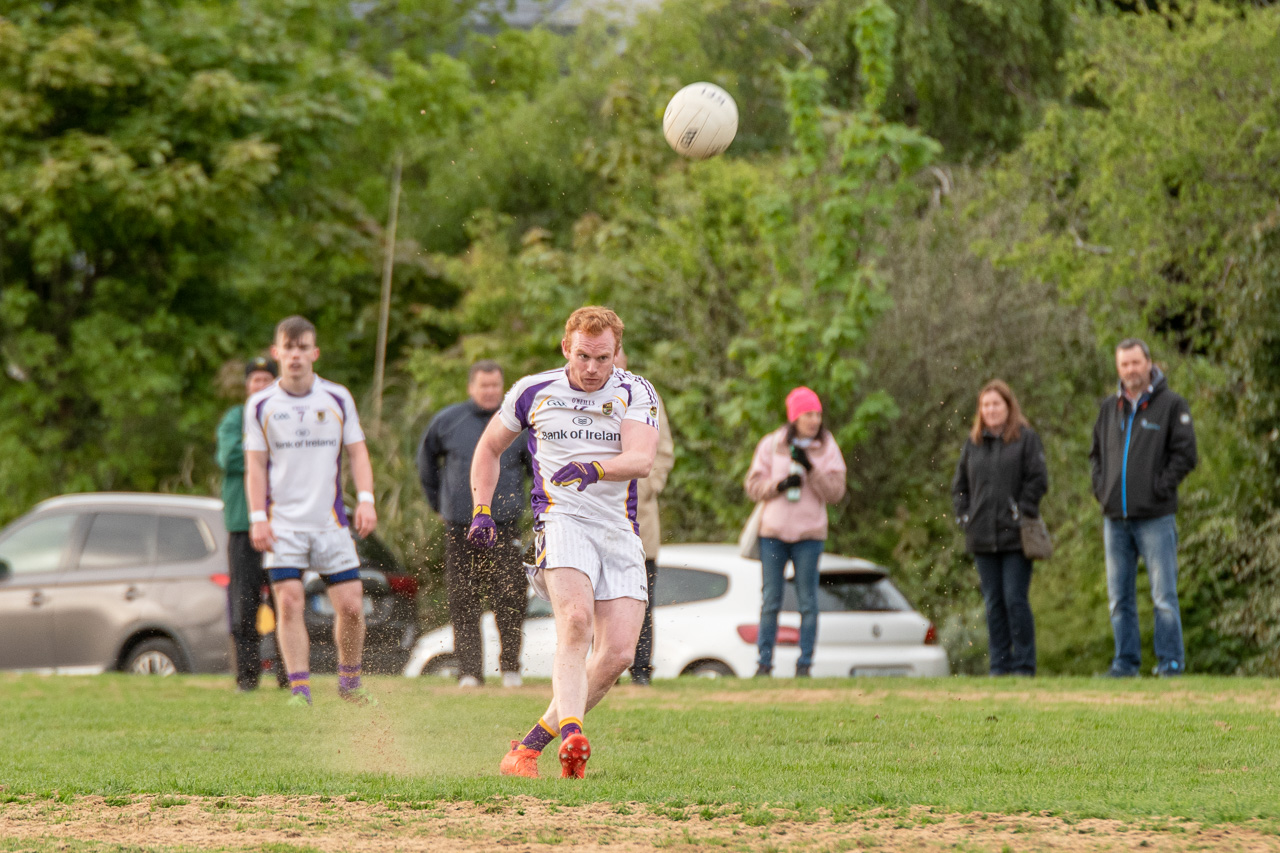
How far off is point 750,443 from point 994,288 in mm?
3294

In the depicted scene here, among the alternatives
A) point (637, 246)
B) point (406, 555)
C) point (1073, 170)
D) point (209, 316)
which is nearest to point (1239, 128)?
point (1073, 170)

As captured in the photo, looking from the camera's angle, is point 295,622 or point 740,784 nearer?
point 740,784

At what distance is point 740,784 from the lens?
614 cm

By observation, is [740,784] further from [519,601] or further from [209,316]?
[209,316]

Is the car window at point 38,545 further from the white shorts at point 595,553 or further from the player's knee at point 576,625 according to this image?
the player's knee at point 576,625

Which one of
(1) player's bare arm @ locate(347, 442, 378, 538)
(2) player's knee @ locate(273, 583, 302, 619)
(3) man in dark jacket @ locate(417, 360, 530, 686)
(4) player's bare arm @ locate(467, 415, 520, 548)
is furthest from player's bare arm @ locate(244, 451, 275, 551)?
(4) player's bare arm @ locate(467, 415, 520, 548)

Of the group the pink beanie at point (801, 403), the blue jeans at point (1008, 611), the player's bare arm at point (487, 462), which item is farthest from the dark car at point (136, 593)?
the player's bare arm at point (487, 462)

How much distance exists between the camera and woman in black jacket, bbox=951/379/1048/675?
1098 centimetres

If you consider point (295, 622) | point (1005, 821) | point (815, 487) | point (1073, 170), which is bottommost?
point (1005, 821)

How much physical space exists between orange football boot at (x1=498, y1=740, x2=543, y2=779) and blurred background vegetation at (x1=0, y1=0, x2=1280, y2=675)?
8.22 meters

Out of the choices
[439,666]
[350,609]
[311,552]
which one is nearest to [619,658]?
[350,609]

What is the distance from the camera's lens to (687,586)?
12875 millimetres

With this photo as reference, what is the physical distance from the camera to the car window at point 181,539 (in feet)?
42.6

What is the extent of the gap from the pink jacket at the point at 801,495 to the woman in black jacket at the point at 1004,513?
100 cm
